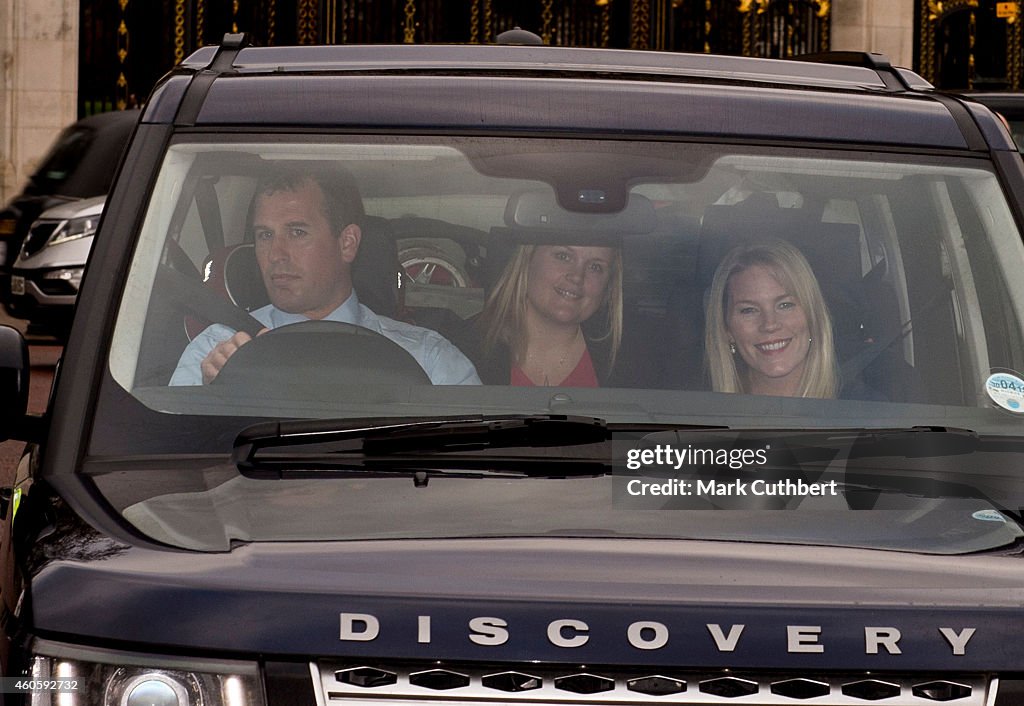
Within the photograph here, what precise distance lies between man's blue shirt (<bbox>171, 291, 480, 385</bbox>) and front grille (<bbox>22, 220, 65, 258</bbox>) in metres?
11.4

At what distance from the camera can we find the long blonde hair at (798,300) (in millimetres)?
3123

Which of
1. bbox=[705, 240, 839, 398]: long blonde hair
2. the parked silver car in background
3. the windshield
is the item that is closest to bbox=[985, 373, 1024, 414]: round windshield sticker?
the windshield

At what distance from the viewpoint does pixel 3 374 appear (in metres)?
2.88

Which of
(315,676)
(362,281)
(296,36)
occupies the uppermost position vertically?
(296,36)

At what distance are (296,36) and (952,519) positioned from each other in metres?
20.5

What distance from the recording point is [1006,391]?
10.4 ft

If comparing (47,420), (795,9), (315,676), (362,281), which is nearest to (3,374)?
(47,420)

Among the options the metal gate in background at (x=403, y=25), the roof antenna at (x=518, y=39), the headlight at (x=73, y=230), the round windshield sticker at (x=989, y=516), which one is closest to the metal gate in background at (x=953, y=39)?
the metal gate in background at (x=403, y=25)

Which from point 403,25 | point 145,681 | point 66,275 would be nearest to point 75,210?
point 66,275

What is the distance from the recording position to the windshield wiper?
9.02 ft

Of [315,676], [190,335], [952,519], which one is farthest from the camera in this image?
[190,335]

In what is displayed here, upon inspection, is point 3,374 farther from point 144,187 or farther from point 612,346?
point 612,346

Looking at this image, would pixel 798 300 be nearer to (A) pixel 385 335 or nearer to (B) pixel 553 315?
(B) pixel 553 315

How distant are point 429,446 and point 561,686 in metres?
0.66
